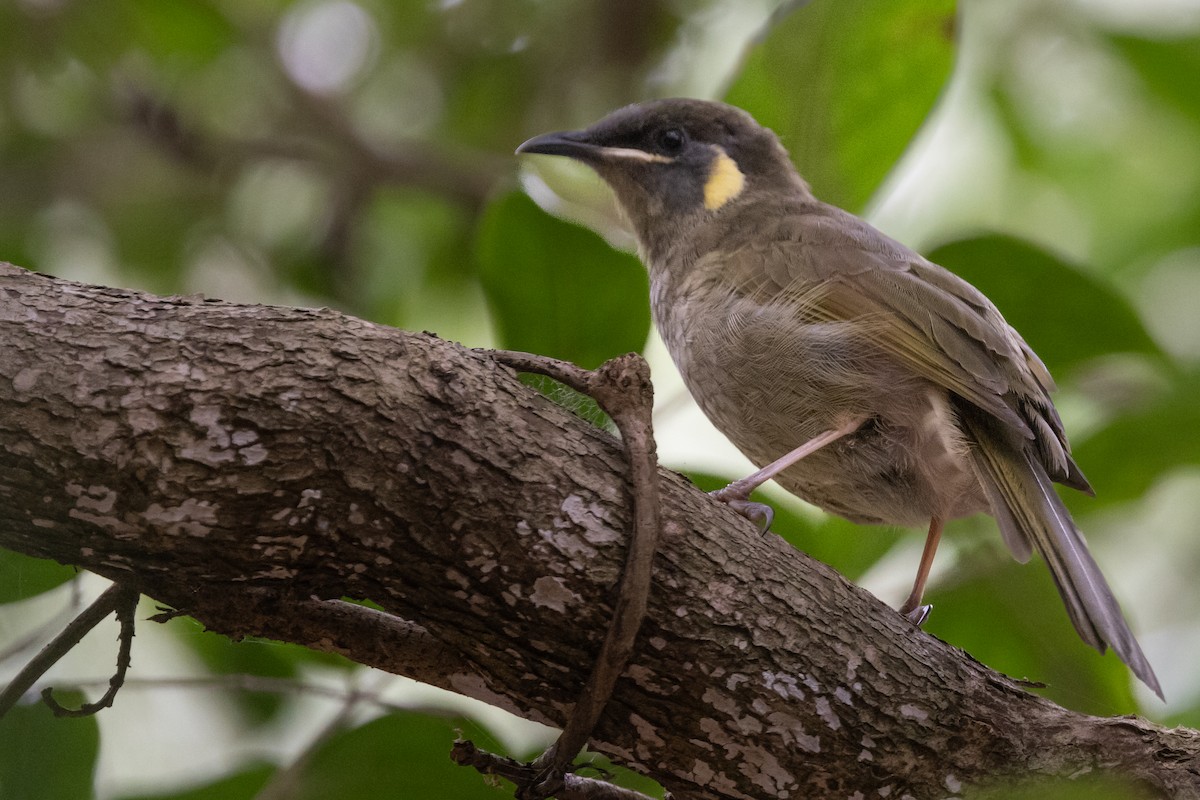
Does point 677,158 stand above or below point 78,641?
above

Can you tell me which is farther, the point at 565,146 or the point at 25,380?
the point at 565,146

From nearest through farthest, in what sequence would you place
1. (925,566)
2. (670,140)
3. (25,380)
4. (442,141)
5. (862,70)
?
1. (25,380)
2. (925,566)
3. (862,70)
4. (670,140)
5. (442,141)

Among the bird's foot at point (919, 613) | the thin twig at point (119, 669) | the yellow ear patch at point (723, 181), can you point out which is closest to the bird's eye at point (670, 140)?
the yellow ear patch at point (723, 181)

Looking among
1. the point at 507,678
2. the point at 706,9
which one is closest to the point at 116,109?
the point at 706,9

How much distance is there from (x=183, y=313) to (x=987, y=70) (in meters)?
3.95

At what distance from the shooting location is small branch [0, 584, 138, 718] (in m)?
1.96

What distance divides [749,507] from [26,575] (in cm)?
137

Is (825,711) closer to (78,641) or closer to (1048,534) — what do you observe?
(1048,534)

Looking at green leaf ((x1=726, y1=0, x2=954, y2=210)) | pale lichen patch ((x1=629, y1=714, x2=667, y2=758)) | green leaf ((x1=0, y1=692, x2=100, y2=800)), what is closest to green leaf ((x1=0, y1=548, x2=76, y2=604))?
green leaf ((x1=0, y1=692, x2=100, y2=800))

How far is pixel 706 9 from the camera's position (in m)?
5.20

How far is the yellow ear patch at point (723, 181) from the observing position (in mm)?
3662

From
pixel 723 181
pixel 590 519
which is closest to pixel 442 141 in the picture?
pixel 723 181

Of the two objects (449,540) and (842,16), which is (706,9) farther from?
(449,540)

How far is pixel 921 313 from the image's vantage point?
2771 mm
